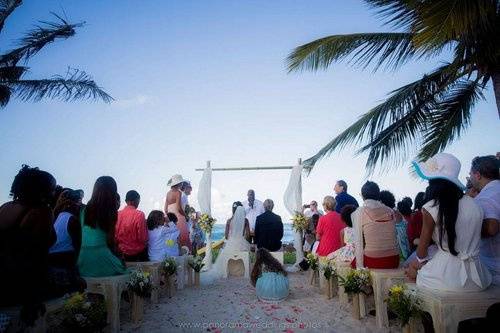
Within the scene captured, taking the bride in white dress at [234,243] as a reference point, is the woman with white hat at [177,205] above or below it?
above

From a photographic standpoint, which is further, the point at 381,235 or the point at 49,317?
the point at 381,235

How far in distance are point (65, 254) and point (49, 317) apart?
3.77ft

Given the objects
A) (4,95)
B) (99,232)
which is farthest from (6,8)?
(99,232)

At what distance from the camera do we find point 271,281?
5.36m

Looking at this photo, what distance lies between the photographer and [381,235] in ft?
13.9

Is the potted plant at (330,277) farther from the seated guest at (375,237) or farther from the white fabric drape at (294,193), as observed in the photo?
the white fabric drape at (294,193)

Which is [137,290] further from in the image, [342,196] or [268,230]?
[342,196]

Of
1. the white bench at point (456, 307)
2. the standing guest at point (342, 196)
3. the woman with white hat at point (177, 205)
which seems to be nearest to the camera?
the white bench at point (456, 307)

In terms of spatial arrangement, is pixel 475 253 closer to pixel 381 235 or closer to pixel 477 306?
pixel 477 306

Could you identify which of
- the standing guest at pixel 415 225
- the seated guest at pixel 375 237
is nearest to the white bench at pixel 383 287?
the seated guest at pixel 375 237

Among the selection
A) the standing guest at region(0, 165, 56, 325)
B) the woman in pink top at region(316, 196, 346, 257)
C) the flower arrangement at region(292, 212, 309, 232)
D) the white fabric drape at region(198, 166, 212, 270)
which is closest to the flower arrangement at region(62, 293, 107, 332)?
the standing guest at region(0, 165, 56, 325)

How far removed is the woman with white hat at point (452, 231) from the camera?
2.79 meters

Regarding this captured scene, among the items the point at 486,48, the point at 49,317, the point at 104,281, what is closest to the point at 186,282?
the point at 104,281

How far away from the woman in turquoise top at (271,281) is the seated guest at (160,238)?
1754mm
